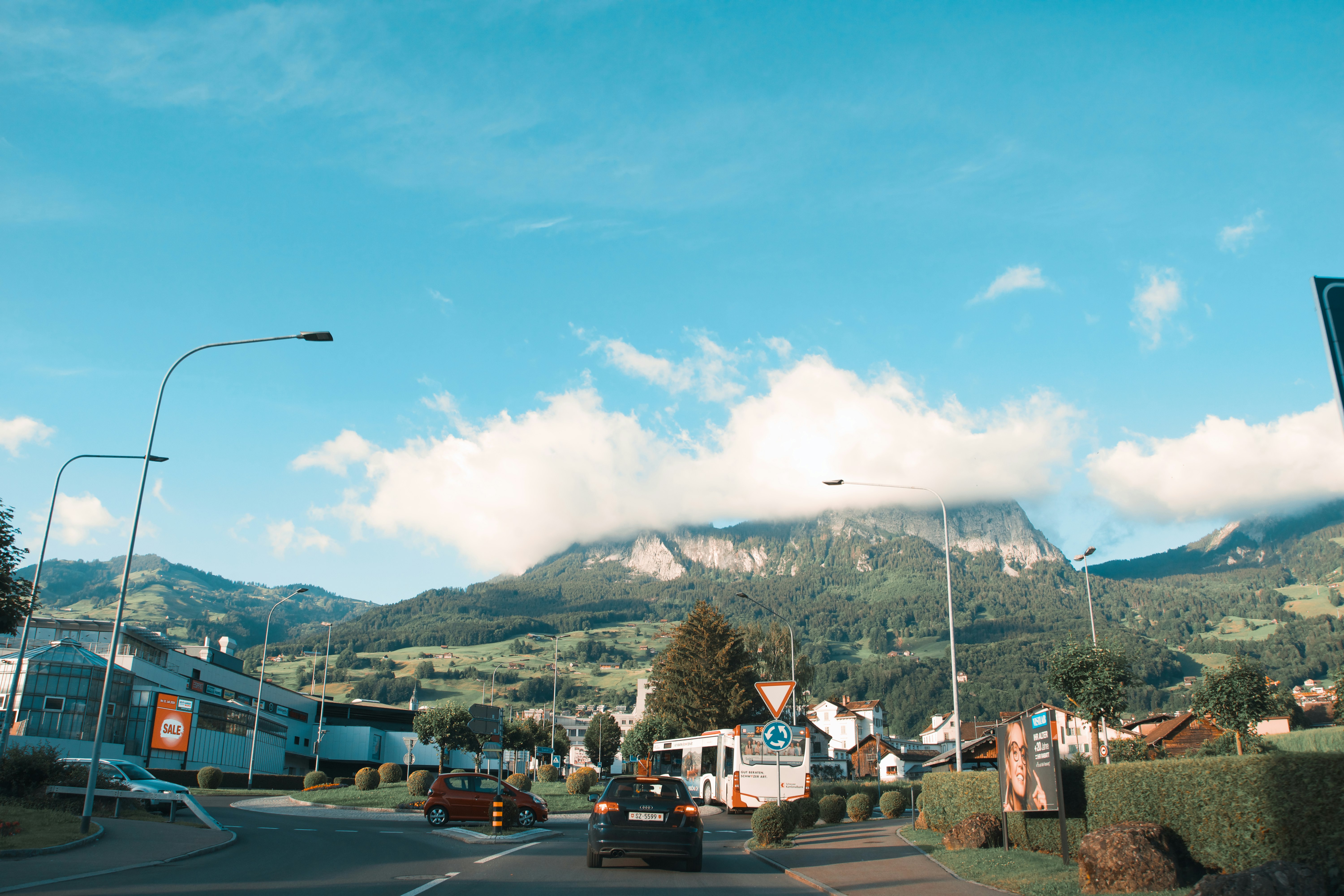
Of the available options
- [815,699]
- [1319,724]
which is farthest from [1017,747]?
[815,699]

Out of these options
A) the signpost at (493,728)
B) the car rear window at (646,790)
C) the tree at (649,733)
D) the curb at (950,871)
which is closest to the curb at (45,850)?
the signpost at (493,728)

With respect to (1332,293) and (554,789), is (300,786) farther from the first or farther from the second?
(1332,293)

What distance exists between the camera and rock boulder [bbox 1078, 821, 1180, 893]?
11.3 m

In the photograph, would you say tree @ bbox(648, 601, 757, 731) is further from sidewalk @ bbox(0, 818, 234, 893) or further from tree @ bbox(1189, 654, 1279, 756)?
sidewalk @ bbox(0, 818, 234, 893)

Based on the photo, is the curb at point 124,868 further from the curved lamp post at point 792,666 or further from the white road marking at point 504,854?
the curved lamp post at point 792,666

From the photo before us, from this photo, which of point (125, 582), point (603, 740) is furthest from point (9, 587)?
point (603, 740)

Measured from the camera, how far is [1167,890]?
36.4 ft

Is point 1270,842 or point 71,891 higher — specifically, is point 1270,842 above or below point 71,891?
above

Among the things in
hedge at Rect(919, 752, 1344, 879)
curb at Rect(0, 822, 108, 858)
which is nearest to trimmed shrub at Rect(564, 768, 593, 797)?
curb at Rect(0, 822, 108, 858)

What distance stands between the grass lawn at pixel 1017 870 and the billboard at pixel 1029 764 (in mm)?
865

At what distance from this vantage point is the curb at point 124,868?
37.2 ft

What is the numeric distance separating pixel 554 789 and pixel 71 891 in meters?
47.1

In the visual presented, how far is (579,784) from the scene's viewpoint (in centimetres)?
4812

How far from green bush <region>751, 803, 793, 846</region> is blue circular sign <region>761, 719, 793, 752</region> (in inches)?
61.9
